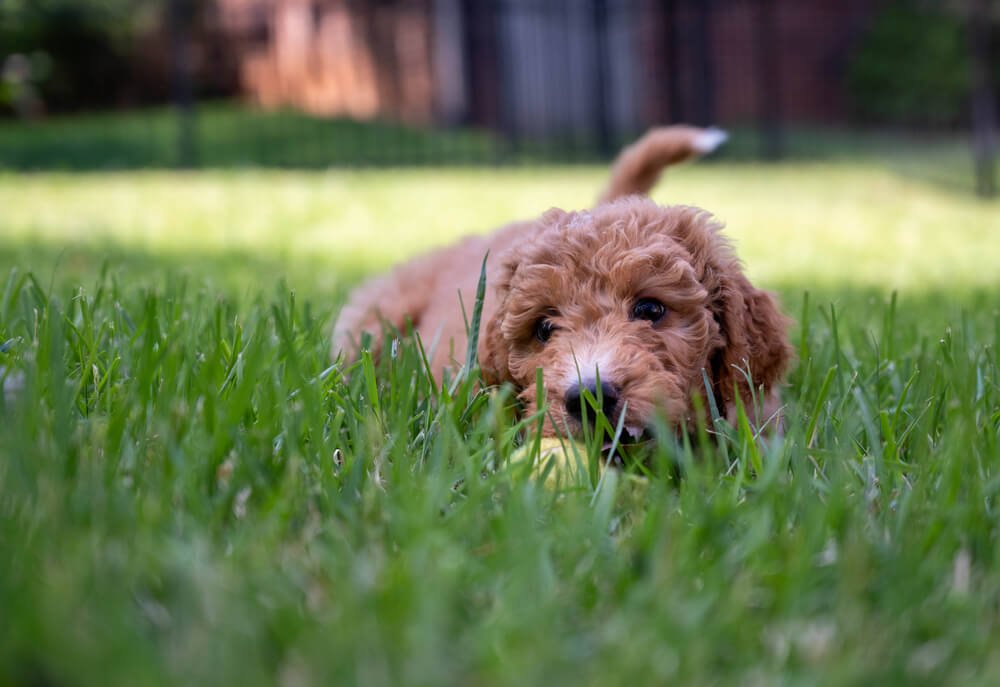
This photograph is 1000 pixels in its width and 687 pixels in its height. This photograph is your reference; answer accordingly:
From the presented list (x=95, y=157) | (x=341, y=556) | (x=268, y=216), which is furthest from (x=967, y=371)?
(x=95, y=157)

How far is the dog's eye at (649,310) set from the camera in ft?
9.32

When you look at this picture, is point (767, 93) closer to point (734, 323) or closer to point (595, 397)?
point (734, 323)

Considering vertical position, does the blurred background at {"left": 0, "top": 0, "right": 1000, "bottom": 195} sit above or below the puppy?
above

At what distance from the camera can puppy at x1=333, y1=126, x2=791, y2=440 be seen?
257 centimetres

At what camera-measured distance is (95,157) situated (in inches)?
546

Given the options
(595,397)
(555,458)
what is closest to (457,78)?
(595,397)

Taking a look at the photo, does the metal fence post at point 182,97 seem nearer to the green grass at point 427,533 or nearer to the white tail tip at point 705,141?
the white tail tip at point 705,141

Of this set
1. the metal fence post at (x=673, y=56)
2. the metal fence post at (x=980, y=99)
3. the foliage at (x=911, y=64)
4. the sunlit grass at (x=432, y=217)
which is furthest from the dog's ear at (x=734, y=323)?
the foliage at (x=911, y=64)

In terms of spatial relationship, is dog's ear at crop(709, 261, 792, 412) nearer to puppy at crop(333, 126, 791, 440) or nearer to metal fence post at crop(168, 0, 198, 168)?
puppy at crop(333, 126, 791, 440)

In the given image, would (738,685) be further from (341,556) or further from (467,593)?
(341,556)

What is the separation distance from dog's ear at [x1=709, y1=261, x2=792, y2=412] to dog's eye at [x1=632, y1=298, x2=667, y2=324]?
20 cm

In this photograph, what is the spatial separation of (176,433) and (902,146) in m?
20.3

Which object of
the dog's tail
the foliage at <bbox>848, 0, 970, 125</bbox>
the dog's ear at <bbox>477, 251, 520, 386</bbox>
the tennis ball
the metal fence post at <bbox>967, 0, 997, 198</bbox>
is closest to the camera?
the tennis ball

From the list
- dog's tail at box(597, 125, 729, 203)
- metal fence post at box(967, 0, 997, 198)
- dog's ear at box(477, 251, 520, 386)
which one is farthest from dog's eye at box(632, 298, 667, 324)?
metal fence post at box(967, 0, 997, 198)
